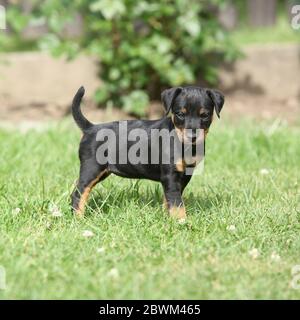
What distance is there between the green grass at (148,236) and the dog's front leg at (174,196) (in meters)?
0.09

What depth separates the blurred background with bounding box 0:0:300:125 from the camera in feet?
24.5

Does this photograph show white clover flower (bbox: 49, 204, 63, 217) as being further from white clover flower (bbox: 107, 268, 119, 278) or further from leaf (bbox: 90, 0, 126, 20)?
leaf (bbox: 90, 0, 126, 20)

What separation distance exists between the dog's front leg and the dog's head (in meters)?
0.29

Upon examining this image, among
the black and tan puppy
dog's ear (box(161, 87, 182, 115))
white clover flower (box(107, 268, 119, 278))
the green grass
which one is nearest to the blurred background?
the green grass

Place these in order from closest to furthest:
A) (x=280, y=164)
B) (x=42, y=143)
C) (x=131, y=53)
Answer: (x=280, y=164), (x=42, y=143), (x=131, y=53)

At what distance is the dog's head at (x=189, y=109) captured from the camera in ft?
12.6

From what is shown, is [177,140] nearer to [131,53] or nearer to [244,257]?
[244,257]

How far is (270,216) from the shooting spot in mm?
4086

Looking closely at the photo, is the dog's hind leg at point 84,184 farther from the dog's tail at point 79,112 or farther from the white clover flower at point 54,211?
the dog's tail at point 79,112

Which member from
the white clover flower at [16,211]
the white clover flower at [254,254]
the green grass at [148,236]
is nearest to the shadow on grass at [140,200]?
the green grass at [148,236]

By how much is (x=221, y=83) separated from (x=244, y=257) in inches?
203
